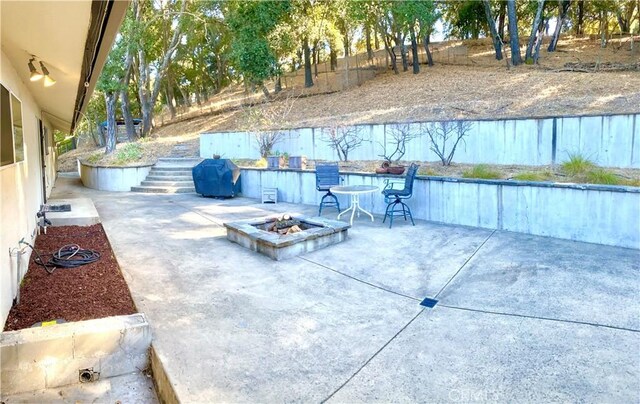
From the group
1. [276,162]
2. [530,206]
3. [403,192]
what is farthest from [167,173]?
[530,206]

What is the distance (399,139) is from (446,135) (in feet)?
3.52

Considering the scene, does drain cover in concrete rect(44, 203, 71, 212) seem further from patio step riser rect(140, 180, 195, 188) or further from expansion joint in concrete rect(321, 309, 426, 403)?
expansion joint in concrete rect(321, 309, 426, 403)

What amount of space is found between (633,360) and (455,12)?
23.2 meters

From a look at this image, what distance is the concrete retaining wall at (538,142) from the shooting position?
6.56 meters

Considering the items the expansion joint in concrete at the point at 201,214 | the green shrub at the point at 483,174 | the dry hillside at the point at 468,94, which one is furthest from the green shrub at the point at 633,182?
the expansion joint in concrete at the point at 201,214

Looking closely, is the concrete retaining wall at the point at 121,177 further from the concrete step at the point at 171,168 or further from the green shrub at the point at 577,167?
the green shrub at the point at 577,167

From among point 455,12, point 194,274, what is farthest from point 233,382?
point 455,12

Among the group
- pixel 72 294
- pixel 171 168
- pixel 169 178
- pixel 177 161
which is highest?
pixel 177 161

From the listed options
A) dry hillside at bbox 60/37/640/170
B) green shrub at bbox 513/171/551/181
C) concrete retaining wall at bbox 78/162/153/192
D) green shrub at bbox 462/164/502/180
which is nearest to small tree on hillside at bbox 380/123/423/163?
dry hillside at bbox 60/37/640/170

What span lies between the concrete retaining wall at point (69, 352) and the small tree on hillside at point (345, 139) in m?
7.40

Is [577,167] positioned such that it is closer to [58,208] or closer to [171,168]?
[58,208]

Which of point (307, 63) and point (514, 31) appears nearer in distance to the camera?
point (514, 31)

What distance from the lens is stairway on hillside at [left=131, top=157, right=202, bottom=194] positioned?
11320 millimetres

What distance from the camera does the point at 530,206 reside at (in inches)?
223
